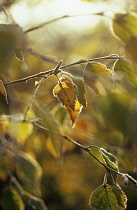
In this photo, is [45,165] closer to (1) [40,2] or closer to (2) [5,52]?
(1) [40,2]

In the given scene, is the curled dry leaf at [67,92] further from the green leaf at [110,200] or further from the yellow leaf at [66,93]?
the green leaf at [110,200]

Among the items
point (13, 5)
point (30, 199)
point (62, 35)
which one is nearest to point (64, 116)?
point (30, 199)

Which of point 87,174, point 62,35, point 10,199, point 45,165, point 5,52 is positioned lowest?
point 87,174

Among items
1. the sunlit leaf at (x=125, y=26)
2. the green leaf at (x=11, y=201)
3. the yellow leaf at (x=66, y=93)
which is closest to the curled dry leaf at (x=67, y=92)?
the yellow leaf at (x=66, y=93)

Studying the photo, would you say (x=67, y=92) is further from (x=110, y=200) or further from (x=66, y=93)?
(x=110, y=200)

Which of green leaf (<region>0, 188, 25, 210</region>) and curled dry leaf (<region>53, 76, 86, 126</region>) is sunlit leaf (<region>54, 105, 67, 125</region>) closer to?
green leaf (<region>0, 188, 25, 210</region>)

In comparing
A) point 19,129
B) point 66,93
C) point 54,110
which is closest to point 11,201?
point 19,129
